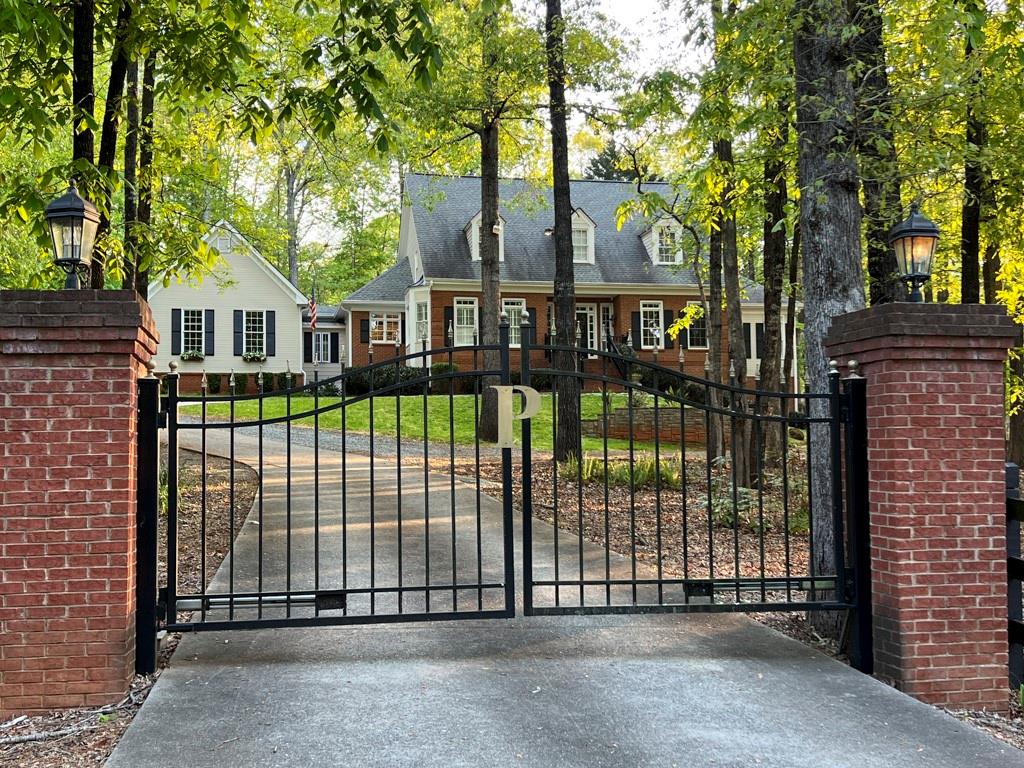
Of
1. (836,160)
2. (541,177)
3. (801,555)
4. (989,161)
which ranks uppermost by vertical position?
(541,177)

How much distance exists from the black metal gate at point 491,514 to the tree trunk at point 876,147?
169 centimetres

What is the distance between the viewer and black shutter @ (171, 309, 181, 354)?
26.6 meters

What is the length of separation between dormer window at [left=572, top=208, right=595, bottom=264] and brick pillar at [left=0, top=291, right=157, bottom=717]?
78.6 ft

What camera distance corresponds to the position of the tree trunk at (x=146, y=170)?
8070mm

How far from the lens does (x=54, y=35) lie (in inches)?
208

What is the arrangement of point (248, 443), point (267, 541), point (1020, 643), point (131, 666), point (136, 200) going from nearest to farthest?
point (131, 666)
point (1020, 643)
point (267, 541)
point (136, 200)
point (248, 443)

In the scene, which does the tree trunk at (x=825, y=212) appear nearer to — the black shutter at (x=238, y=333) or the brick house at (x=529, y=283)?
the brick house at (x=529, y=283)

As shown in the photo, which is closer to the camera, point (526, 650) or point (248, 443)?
point (526, 650)

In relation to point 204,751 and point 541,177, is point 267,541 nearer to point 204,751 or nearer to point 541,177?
point 204,751

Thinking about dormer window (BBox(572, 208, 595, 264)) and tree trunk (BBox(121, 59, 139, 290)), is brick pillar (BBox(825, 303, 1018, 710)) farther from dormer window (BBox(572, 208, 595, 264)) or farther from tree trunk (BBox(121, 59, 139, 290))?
dormer window (BBox(572, 208, 595, 264))

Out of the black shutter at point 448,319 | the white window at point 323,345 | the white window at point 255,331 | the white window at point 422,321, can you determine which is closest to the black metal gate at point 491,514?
the black shutter at point 448,319

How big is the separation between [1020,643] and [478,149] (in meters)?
15.8

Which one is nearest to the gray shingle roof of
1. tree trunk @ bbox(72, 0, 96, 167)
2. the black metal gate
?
the black metal gate

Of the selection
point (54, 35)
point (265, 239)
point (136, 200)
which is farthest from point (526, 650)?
point (265, 239)
